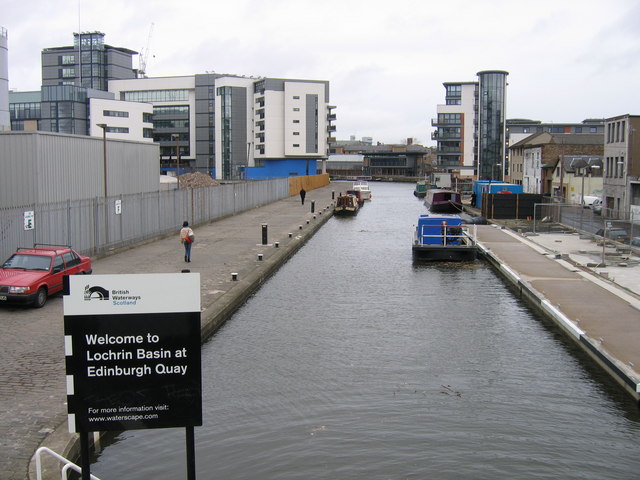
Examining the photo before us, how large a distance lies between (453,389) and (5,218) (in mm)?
15111

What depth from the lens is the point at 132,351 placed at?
21.2 feet

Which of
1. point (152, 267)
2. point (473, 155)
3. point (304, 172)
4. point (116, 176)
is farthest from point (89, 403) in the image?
point (473, 155)

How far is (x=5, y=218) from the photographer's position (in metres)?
22.1

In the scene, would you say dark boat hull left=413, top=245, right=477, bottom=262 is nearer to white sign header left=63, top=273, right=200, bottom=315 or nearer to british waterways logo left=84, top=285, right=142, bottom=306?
white sign header left=63, top=273, right=200, bottom=315

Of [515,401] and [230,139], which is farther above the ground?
[230,139]

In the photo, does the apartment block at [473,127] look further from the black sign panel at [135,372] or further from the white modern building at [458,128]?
the black sign panel at [135,372]

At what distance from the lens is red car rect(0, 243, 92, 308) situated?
59.7 ft

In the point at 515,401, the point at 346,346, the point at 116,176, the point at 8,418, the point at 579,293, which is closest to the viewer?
the point at 8,418

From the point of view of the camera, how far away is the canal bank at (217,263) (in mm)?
10466

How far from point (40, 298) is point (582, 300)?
15038 millimetres

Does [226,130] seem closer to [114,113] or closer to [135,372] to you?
[114,113]

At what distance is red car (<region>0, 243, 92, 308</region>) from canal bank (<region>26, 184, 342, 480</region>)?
68 centimetres

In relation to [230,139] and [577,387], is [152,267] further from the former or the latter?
[230,139]

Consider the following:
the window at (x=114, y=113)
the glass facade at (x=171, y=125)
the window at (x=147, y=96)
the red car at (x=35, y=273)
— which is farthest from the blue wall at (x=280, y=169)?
the red car at (x=35, y=273)
